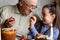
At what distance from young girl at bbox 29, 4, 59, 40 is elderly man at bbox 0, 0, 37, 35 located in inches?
1.3

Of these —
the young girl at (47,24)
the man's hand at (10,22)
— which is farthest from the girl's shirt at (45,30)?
the man's hand at (10,22)

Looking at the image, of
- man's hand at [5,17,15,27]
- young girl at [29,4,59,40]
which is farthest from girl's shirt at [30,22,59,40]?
man's hand at [5,17,15,27]

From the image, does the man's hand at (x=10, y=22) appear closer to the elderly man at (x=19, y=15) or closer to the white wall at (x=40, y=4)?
the elderly man at (x=19, y=15)

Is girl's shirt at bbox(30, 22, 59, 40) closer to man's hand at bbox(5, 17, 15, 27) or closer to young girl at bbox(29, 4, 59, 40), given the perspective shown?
young girl at bbox(29, 4, 59, 40)

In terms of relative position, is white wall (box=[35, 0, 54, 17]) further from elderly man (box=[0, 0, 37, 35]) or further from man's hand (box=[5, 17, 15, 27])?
man's hand (box=[5, 17, 15, 27])

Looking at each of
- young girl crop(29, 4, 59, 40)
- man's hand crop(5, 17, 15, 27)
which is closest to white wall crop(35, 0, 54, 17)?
young girl crop(29, 4, 59, 40)

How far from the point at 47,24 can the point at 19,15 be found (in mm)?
149

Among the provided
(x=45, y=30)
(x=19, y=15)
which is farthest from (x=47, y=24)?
(x=19, y=15)

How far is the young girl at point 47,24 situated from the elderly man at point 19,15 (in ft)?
0.10

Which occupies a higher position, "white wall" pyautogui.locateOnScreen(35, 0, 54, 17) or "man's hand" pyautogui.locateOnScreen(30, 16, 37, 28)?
"white wall" pyautogui.locateOnScreen(35, 0, 54, 17)

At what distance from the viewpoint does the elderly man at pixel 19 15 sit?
0.79 meters

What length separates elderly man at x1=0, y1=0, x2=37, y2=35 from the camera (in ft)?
2.59

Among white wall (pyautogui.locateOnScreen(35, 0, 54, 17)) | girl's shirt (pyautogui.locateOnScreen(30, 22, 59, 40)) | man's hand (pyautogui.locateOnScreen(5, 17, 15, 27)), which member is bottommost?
girl's shirt (pyautogui.locateOnScreen(30, 22, 59, 40))

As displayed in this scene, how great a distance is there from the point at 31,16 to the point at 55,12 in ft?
0.40
